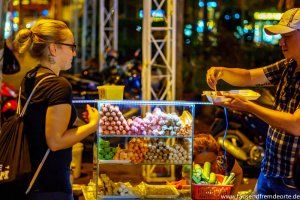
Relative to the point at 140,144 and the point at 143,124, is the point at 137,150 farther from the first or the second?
the point at 143,124

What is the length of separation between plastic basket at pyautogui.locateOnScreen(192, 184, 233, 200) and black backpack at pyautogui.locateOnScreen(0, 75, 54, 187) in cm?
207

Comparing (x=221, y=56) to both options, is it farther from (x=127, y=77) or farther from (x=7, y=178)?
(x=7, y=178)

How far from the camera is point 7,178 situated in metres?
3.48

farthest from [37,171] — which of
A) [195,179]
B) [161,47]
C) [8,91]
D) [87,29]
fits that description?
[87,29]

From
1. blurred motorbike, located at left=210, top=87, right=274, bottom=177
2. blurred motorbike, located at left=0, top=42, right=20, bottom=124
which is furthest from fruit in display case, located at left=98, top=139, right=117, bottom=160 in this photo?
blurred motorbike, located at left=0, top=42, right=20, bottom=124

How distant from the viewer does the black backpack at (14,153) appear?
11.4 ft

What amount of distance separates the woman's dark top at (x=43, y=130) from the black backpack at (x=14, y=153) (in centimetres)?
5

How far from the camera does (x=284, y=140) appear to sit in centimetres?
377

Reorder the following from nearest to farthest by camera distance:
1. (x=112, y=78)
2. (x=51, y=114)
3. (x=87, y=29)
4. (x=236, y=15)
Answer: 1. (x=51, y=114)
2. (x=112, y=78)
3. (x=236, y=15)
4. (x=87, y=29)

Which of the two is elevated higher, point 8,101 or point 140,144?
point 140,144

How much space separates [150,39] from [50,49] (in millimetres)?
4601

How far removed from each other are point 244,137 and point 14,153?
19.5ft

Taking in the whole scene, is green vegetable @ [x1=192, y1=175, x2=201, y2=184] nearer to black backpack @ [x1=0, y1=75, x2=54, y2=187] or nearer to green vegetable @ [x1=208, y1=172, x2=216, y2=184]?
green vegetable @ [x1=208, y1=172, x2=216, y2=184]

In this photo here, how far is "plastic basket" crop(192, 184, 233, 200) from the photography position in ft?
17.1
